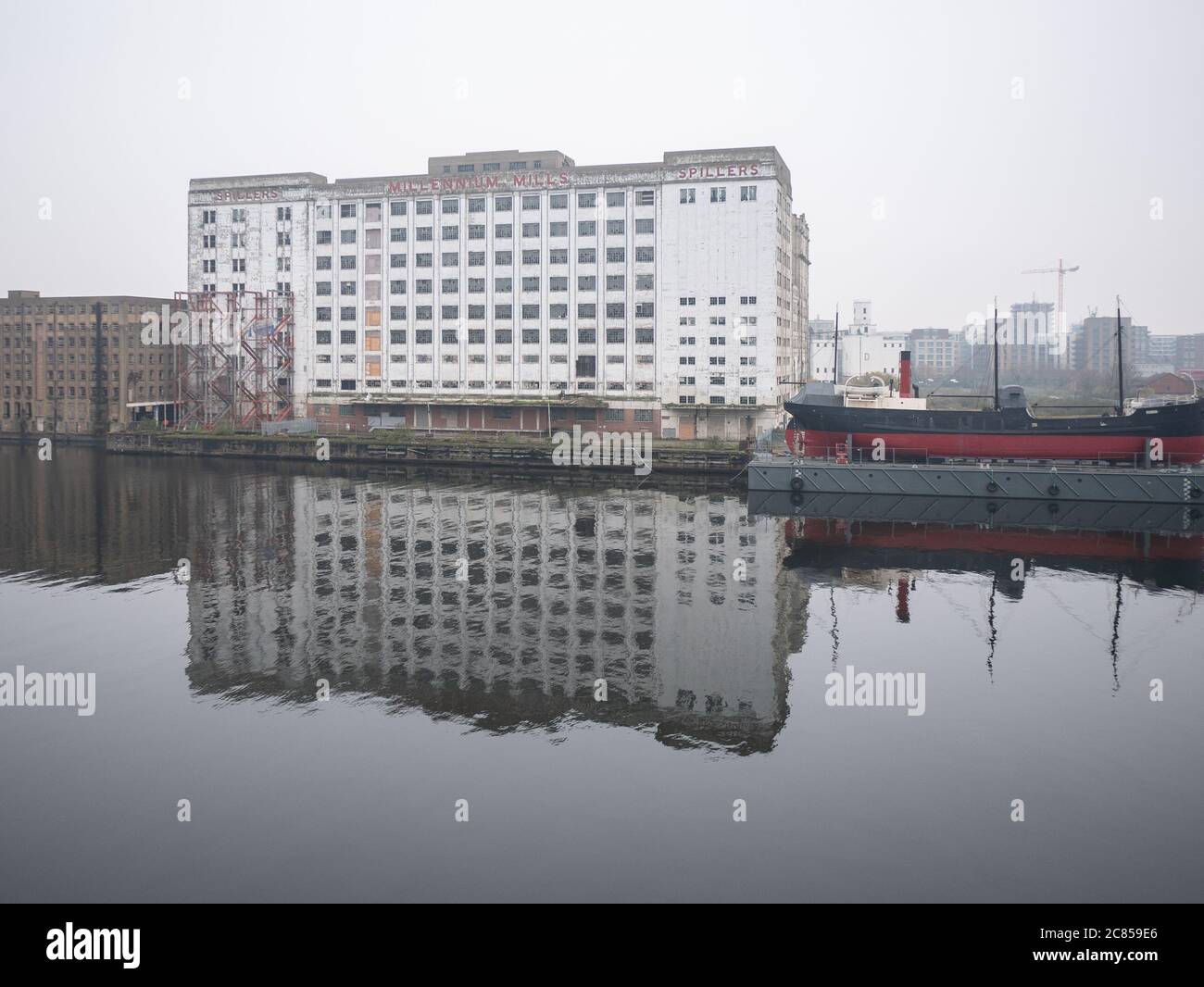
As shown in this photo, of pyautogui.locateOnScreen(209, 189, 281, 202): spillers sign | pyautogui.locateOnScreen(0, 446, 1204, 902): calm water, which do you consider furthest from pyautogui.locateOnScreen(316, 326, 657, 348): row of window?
pyautogui.locateOnScreen(0, 446, 1204, 902): calm water

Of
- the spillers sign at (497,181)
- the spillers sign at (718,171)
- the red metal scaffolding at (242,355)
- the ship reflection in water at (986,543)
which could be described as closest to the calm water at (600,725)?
the ship reflection in water at (986,543)

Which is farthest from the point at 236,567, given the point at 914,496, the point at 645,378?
the point at 645,378

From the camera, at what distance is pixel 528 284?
3927 inches

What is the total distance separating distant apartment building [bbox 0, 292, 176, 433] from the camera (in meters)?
117

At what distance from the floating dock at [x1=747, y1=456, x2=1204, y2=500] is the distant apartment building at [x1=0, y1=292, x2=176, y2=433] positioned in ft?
262

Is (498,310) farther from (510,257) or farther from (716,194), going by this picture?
(716,194)

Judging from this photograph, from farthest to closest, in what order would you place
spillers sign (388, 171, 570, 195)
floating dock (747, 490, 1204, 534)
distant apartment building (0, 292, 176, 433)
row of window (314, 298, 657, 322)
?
1. distant apartment building (0, 292, 176, 433)
2. spillers sign (388, 171, 570, 195)
3. row of window (314, 298, 657, 322)
4. floating dock (747, 490, 1204, 534)

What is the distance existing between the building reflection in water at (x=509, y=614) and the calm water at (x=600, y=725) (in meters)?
0.19

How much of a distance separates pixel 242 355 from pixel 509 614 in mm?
82867

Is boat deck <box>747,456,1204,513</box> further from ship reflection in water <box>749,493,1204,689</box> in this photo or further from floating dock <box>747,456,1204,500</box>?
ship reflection in water <box>749,493,1204,689</box>

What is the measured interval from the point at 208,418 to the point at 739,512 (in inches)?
2826

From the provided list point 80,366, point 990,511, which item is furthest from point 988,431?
point 80,366
